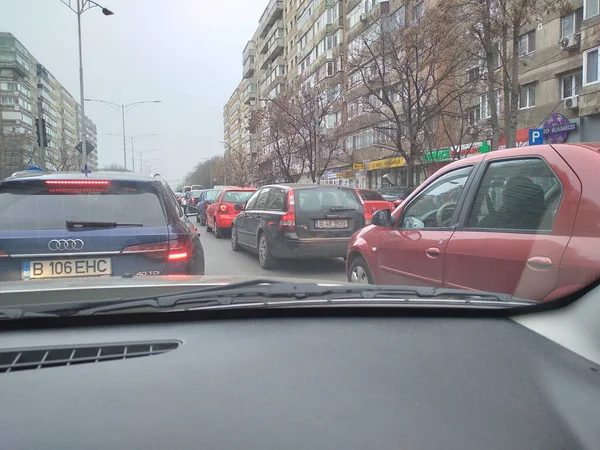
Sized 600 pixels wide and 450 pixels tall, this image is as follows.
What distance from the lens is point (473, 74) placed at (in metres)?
21.6

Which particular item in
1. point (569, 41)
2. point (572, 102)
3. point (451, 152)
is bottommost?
point (451, 152)

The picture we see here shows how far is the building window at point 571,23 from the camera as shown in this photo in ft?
68.4

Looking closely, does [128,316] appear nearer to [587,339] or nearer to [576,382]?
[576,382]

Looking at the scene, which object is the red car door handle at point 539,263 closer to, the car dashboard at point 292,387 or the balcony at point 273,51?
the car dashboard at point 292,387

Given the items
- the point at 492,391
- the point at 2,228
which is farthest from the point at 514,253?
the point at 2,228

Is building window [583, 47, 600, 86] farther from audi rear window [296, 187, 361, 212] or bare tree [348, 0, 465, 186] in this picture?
audi rear window [296, 187, 361, 212]

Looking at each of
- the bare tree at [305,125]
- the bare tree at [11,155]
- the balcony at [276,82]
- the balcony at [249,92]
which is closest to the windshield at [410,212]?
the bare tree at [305,125]

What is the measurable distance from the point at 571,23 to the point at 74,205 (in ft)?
78.7

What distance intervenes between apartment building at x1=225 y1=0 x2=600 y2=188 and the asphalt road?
9.99 metres

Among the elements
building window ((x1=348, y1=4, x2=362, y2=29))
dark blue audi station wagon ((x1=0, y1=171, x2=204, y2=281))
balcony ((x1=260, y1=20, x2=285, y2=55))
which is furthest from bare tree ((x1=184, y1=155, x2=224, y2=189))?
dark blue audi station wagon ((x1=0, y1=171, x2=204, y2=281))

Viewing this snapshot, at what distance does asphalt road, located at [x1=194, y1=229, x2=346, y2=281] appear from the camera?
25.5 feet

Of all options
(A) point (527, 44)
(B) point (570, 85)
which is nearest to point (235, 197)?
(B) point (570, 85)

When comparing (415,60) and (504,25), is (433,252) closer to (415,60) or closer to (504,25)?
(504,25)

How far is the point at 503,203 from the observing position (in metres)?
3.13
